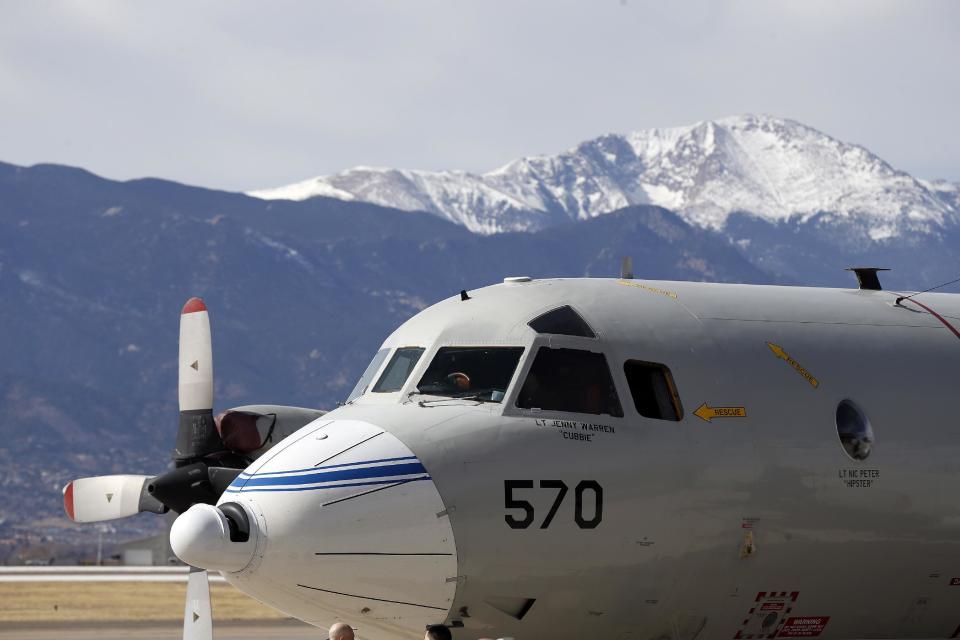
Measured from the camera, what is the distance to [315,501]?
608 inches

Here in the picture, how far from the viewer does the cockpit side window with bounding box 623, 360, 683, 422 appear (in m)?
17.0

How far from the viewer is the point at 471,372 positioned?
1708cm

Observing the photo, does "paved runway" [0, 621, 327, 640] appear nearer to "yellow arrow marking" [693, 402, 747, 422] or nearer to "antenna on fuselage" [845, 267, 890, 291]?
"antenna on fuselage" [845, 267, 890, 291]

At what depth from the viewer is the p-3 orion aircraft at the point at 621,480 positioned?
1558 cm

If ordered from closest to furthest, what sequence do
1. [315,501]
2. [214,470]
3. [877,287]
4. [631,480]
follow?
[315,501]
[631,480]
[877,287]
[214,470]

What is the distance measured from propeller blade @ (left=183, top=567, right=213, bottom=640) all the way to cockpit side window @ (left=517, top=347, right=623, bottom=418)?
7.29 meters

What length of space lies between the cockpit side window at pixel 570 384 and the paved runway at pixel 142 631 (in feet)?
89.0

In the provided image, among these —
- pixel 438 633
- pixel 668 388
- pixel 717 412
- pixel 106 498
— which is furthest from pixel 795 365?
pixel 106 498

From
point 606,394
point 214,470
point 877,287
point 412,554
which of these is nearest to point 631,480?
point 606,394

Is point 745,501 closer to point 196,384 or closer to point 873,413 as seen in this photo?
point 873,413

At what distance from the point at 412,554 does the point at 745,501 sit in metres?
3.89

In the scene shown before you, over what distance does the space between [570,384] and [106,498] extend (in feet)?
36.7

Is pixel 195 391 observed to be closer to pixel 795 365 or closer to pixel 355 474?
pixel 355 474

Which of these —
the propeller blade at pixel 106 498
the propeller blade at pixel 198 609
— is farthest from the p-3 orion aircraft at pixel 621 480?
the propeller blade at pixel 106 498
